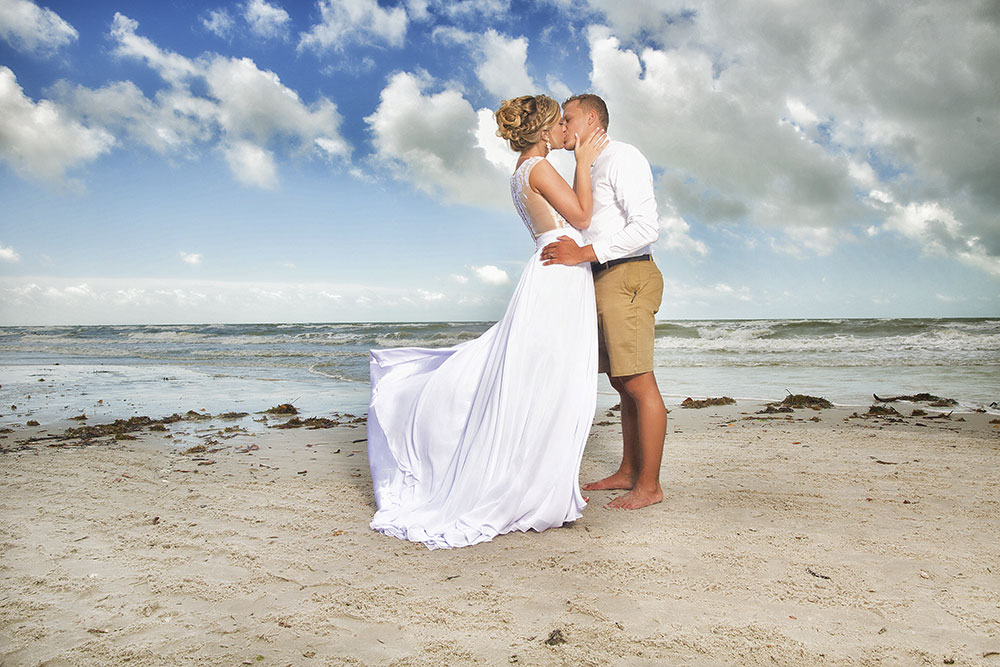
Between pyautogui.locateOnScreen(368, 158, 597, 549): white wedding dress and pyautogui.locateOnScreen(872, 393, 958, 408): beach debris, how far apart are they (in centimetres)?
652

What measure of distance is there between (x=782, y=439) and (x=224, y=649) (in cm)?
497

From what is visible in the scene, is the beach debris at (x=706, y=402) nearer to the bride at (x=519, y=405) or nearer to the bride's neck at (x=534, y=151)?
the bride at (x=519, y=405)

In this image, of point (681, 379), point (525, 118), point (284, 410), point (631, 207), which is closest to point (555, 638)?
point (631, 207)

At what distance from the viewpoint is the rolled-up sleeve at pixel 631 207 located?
323 centimetres

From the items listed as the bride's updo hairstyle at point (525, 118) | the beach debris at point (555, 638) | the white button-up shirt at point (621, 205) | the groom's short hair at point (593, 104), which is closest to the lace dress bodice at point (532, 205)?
the bride's updo hairstyle at point (525, 118)

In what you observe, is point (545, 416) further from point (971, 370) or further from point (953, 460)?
point (971, 370)

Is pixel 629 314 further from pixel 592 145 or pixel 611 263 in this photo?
pixel 592 145

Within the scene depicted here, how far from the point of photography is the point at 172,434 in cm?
618

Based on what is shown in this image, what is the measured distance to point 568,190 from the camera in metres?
3.16

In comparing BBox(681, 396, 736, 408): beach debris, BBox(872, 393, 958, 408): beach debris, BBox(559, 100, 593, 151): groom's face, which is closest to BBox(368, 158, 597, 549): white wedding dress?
BBox(559, 100, 593, 151): groom's face

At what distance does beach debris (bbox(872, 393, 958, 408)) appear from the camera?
24.3ft

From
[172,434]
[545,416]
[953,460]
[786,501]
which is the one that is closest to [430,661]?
[545,416]

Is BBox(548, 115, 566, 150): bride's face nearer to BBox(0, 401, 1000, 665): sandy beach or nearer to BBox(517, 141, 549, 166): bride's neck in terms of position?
BBox(517, 141, 549, 166): bride's neck

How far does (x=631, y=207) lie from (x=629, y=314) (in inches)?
23.8
